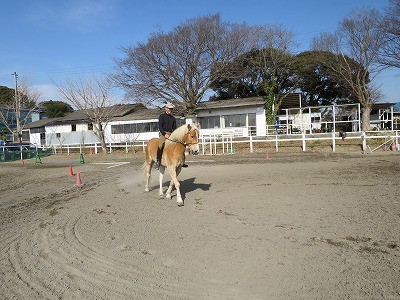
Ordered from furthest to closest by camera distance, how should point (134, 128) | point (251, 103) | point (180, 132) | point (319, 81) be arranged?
point (319, 81), point (134, 128), point (251, 103), point (180, 132)

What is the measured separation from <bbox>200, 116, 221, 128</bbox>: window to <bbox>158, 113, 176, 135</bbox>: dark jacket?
967 inches

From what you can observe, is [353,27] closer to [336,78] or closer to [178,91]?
[336,78]

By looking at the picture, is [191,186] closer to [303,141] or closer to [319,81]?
[303,141]

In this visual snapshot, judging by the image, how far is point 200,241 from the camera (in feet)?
14.9

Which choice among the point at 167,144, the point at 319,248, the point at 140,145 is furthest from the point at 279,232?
the point at 140,145

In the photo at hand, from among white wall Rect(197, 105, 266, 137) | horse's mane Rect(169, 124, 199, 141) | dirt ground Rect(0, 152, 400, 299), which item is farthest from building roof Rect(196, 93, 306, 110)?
horse's mane Rect(169, 124, 199, 141)

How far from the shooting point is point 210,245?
171 inches

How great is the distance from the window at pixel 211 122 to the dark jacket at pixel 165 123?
80.6 feet

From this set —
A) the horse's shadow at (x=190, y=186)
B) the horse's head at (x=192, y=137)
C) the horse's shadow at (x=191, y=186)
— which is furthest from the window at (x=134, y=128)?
the horse's head at (x=192, y=137)

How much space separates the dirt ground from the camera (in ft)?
10.5

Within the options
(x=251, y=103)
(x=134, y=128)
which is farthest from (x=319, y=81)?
(x=134, y=128)

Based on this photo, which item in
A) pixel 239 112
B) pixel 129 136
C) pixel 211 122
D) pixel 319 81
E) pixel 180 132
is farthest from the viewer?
pixel 319 81

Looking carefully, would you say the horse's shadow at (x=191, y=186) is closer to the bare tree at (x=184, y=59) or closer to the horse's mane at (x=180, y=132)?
the horse's mane at (x=180, y=132)

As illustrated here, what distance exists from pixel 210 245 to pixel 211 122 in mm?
29100
